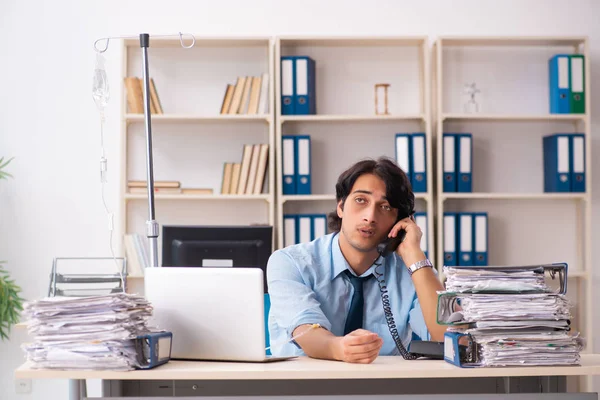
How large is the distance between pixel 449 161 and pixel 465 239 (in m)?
0.44

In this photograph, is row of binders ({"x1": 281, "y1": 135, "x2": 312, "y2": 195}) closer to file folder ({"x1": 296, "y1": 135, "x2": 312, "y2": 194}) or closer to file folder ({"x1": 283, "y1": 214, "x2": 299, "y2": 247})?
file folder ({"x1": 296, "y1": 135, "x2": 312, "y2": 194})

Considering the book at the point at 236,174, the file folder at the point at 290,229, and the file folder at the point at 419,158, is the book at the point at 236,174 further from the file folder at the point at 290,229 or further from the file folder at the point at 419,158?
the file folder at the point at 419,158

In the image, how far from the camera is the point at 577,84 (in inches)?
165

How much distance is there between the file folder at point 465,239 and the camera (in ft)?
13.5

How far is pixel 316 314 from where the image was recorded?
83.7 inches

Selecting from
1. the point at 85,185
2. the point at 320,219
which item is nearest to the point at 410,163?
the point at 320,219

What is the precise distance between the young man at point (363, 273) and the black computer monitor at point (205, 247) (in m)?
0.59

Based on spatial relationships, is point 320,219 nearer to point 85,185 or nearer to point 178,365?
point 85,185

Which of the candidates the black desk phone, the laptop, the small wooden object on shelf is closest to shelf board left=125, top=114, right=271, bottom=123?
the small wooden object on shelf

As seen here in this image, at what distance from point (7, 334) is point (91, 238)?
0.73 m

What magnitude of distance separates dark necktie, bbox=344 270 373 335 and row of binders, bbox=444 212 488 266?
1.79m

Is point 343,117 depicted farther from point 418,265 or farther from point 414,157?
point 418,265

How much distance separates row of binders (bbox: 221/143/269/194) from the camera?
4.15 m

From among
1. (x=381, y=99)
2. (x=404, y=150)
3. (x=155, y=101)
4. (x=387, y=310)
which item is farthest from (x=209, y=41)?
(x=387, y=310)
